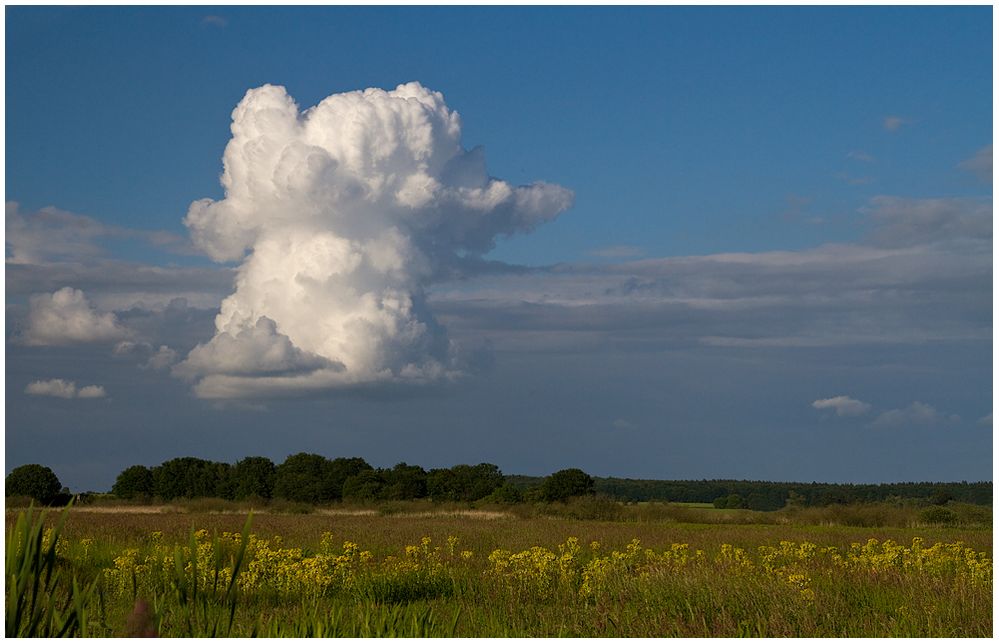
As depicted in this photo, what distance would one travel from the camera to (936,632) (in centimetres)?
973

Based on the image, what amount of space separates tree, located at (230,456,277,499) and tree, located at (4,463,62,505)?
10457mm

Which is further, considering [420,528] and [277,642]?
[420,528]

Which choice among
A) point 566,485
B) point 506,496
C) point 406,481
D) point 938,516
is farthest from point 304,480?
point 938,516

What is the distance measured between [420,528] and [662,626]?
23.0 m

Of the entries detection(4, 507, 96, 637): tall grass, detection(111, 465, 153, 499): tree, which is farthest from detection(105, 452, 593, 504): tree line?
detection(4, 507, 96, 637): tall grass

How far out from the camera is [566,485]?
5491cm

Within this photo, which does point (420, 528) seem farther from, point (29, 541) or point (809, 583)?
point (29, 541)

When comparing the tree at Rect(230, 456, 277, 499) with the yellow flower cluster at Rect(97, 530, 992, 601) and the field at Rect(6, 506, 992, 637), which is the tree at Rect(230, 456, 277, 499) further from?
the yellow flower cluster at Rect(97, 530, 992, 601)

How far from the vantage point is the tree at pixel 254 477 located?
6059 cm

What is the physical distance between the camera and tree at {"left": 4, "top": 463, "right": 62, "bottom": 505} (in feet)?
182

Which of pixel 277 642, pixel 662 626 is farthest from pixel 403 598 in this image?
pixel 277 642

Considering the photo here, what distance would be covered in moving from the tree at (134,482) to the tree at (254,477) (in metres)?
5.60

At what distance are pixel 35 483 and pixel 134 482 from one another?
7035 millimetres

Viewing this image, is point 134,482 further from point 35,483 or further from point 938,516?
point 938,516
